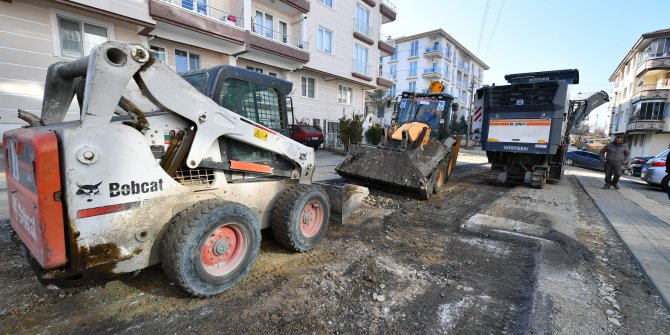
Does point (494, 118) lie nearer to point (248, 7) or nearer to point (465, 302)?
point (465, 302)

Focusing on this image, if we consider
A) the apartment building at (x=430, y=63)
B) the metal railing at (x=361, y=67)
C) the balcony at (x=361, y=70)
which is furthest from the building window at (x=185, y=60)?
the apartment building at (x=430, y=63)

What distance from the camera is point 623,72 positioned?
40375 mm

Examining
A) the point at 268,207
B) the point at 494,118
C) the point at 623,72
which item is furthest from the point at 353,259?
the point at 623,72

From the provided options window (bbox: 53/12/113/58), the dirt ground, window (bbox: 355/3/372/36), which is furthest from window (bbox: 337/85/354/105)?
the dirt ground

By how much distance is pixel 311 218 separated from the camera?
4.23m

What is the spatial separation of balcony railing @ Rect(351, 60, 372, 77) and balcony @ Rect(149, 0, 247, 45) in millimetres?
8944

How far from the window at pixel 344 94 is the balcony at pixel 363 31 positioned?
3.46 m

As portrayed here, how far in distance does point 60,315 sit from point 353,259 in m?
2.89

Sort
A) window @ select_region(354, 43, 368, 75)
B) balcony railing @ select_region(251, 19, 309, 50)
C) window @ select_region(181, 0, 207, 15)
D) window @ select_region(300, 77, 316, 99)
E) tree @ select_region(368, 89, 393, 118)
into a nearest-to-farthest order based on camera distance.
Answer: window @ select_region(181, 0, 207, 15) < balcony railing @ select_region(251, 19, 309, 50) < window @ select_region(300, 77, 316, 99) < window @ select_region(354, 43, 368, 75) < tree @ select_region(368, 89, 393, 118)

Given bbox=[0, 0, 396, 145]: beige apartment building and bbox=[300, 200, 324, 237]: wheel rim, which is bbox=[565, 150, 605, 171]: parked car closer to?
bbox=[0, 0, 396, 145]: beige apartment building

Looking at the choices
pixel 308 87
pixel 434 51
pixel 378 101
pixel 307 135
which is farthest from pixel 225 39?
pixel 434 51

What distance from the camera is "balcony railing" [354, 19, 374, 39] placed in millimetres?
20702

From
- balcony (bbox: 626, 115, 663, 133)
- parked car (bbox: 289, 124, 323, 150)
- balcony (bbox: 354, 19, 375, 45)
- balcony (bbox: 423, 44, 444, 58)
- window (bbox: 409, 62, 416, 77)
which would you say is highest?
balcony (bbox: 423, 44, 444, 58)

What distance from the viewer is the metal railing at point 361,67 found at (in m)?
20.8
